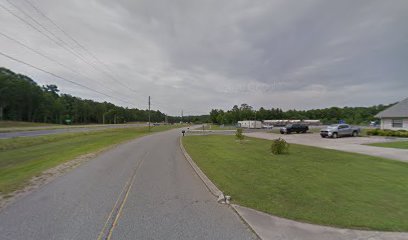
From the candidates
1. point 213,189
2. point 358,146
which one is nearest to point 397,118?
point 358,146

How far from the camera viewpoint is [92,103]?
126938 millimetres

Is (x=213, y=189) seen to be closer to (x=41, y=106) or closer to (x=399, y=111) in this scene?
(x=399, y=111)

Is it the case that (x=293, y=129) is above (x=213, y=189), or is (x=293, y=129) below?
above

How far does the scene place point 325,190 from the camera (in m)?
6.61

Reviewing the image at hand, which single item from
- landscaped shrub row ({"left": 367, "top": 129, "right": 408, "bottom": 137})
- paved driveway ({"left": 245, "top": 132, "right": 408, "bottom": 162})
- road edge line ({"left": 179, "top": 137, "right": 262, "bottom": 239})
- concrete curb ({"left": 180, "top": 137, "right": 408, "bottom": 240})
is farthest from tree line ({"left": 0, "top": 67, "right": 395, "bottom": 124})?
concrete curb ({"left": 180, "top": 137, "right": 408, "bottom": 240})

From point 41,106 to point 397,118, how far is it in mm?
108858

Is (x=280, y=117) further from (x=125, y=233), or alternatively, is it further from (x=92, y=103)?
(x=125, y=233)

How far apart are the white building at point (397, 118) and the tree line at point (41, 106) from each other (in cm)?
7104

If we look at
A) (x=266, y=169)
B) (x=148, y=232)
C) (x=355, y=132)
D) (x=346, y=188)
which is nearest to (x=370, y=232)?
(x=346, y=188)

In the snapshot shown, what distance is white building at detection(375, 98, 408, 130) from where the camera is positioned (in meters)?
31.6

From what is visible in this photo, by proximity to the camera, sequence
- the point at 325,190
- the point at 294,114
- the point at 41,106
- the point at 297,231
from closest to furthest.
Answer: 1. the point at 297,231
2. the point at 325,190
3. the point at 41,106
4. the point at 294,114

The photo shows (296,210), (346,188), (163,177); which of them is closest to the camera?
(296,210)

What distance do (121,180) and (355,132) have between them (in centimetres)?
3209

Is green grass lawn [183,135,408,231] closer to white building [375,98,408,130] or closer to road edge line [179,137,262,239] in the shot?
road edge line [179,137,262,239]
